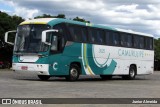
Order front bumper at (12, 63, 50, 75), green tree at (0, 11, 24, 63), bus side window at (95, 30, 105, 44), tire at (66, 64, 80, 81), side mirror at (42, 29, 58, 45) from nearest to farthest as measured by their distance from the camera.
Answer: side mirror at (42, 29, 58, 45) → front bumper at (12, 63, 50, 75) → tire at (66, 64, 80, 81) → bus side window at (95, 30, 105, 44) → green tree at (0, 11, 24, 63)

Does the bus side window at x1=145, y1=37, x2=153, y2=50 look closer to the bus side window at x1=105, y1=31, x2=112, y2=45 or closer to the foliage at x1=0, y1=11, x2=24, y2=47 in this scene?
the bus side window at x1=105, y1=31, x2=112, y2=45

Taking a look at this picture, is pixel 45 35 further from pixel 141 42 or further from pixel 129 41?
pixel 141 42

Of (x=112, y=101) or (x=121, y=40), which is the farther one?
(x=121, y=40)

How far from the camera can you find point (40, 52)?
2241cm

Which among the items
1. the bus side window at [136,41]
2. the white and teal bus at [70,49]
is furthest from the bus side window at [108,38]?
the bus side window at [136,41]

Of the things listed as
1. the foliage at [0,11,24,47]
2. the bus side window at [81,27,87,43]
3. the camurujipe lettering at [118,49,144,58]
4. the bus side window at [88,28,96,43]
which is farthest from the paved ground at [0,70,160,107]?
the foliage at [0,11,24,47]

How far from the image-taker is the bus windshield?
22.5 metres

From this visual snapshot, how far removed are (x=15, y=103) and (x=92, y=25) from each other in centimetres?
1483

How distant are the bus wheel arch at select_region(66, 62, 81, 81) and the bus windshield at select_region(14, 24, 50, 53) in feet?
8.00

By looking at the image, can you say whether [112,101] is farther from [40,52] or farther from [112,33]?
[112,33]

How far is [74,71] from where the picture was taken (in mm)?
24422

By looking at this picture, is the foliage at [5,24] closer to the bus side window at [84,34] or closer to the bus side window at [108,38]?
the bus side window at [108,38]

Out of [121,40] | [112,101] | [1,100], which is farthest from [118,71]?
[1,100]

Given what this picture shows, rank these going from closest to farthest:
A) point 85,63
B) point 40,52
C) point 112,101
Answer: point 112,101 < point 40,52 < point 85,63
